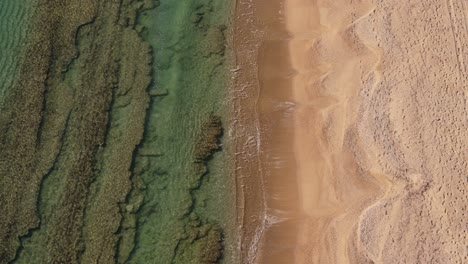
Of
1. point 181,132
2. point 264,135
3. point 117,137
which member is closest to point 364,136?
point 264,135

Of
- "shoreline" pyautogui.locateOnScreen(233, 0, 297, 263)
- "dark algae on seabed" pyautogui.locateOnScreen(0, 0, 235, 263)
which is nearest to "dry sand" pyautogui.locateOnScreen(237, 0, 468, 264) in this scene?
"shoreline" pyautogui.locateOnScreen(233, 0, 297, 263)

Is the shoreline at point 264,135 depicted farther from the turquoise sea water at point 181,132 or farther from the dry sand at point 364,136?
the turquoise sea water at point 181,132

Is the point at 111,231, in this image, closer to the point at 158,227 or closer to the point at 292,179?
the point at 158,227

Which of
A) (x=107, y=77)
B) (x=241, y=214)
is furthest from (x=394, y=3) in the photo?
(x=107, y=77)

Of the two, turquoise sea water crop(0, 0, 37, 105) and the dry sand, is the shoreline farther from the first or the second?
turquoise sea water crop(0, 0, 37, 105)

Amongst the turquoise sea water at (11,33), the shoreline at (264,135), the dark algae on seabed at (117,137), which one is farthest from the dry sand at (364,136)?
the turquoise sea water at (11,33)
